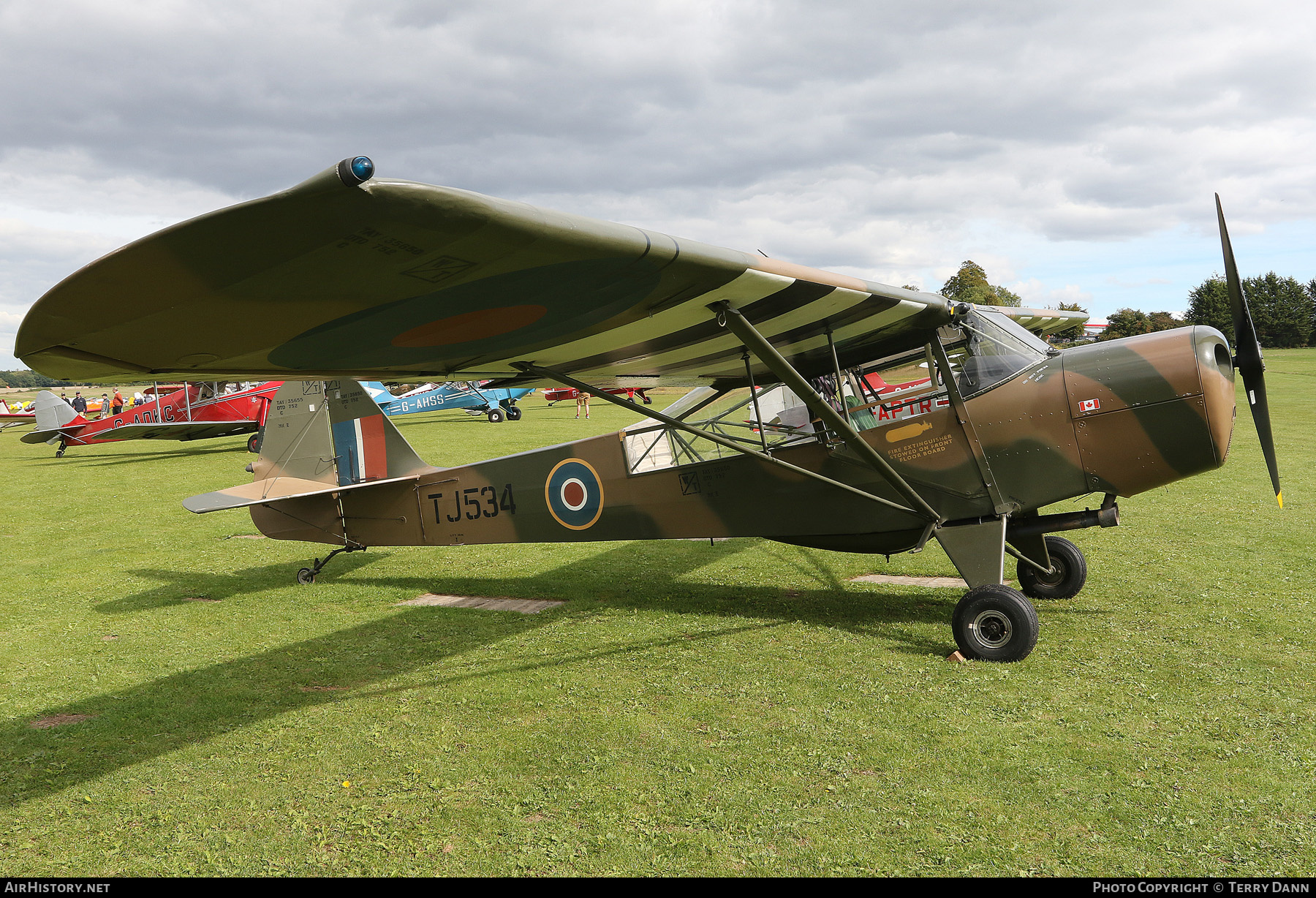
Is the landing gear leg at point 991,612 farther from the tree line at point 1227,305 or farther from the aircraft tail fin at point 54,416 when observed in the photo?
the tree line at point 1227,305

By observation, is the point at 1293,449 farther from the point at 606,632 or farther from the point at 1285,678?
the point at 606,632

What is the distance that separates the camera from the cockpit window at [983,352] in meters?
5.75

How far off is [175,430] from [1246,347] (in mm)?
27297

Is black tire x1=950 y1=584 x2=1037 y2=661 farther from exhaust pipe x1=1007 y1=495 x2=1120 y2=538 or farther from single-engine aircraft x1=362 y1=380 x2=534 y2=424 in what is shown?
single-engine aircraft x1=362 y1=380 x2=534 y2=424

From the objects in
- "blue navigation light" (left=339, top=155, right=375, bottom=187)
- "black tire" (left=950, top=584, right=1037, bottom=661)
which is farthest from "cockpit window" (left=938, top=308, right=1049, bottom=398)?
"blue navigation light" (left=339, top=155, right=375, bottom=187)

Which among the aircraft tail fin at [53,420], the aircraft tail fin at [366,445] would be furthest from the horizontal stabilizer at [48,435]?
the aircraft tail fin at [366,445]

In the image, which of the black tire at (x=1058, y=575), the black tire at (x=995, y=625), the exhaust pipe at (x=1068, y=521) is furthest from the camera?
the black tire at (x=1058, y=575)

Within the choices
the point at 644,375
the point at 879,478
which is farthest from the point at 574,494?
the point at 879,478

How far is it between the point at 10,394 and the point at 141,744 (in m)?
98.1

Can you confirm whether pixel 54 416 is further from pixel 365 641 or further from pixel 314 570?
pixel 365 641

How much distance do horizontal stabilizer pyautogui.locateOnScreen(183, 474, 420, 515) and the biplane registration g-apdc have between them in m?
0.04

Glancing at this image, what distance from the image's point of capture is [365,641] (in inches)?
254

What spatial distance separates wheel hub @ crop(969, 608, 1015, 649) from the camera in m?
5.22

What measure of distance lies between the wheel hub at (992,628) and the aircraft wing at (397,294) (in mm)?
2163
